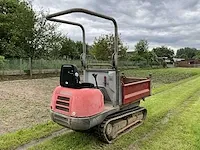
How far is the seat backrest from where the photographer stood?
4.27 m

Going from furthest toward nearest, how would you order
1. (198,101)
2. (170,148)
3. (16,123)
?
1. (198,101)
2. (16,123)
3. (170,148)

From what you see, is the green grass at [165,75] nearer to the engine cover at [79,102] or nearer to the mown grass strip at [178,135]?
the mown grass strip at [178,135]

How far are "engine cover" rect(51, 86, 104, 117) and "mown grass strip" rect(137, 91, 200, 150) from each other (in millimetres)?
1183

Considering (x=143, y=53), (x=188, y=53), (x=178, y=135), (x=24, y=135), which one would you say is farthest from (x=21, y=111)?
(x=188, y=53)

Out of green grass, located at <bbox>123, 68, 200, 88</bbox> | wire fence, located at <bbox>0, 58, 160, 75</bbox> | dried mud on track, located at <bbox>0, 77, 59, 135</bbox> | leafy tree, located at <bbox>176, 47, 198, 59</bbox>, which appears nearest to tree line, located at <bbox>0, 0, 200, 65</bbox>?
wire fence, located at <bbox>0, 58, 160, 75</bbox>

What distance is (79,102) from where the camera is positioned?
4074 millimetres

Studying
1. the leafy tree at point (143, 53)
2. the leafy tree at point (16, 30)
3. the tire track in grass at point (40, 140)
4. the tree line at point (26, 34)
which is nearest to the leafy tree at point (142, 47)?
the leafy tree at point (143, 53)

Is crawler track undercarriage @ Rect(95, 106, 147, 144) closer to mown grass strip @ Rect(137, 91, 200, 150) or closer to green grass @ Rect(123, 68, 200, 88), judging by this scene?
mown grass strip @ Rect(137, 91, 200, 150)

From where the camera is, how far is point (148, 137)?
4.97m

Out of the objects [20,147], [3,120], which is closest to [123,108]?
[20,147]

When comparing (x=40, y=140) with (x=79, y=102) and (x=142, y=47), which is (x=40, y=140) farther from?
(x=142, y=47)

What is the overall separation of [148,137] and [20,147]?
255 centimetres

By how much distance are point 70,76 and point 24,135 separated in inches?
68.4

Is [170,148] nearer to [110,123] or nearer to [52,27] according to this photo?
[110,123]
